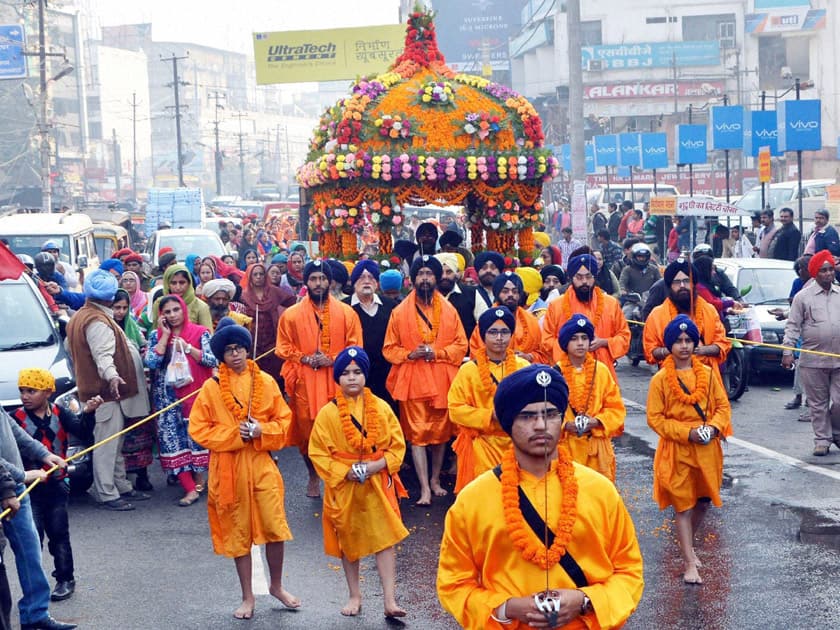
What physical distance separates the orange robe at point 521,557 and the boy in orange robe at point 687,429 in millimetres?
3646

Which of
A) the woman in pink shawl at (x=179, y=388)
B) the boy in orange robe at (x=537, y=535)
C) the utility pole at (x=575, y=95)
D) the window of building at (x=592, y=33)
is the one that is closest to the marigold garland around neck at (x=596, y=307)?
the woman in pink shawl at (x=179, y=388)

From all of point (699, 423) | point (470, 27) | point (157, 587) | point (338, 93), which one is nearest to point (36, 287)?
point (157, 587)

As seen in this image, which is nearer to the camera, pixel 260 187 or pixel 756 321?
pixel 756 321

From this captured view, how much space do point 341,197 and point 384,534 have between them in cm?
653

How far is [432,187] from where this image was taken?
42.9 ft

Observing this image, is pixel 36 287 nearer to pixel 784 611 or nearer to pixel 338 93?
pixel 784 611

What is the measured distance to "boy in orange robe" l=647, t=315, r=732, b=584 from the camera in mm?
7637

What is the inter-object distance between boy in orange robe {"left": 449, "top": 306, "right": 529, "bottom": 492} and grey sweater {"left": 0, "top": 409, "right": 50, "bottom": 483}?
Result: 95.6 inches

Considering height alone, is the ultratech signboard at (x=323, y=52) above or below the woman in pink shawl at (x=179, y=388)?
above

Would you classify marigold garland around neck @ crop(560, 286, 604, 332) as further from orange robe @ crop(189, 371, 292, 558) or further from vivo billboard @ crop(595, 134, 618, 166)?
vivo billboard @ crop(595, 134, 618, 166)

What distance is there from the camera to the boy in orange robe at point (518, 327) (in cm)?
959

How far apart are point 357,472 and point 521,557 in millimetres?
3067

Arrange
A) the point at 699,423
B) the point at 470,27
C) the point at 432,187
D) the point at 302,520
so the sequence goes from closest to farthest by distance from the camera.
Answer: the point at 699,423 → the point at 302,520 → the point at 432,187 → the point at 470,27

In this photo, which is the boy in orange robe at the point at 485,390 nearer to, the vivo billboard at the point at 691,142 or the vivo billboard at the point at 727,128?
the vivo billboard at the point at 727,128
